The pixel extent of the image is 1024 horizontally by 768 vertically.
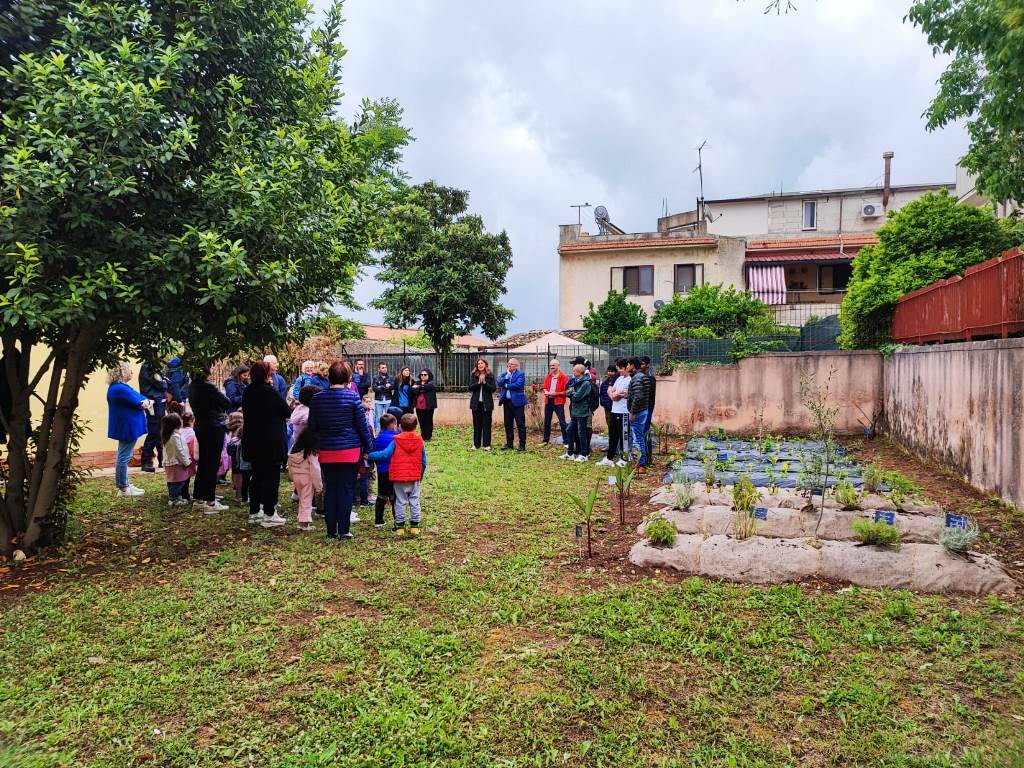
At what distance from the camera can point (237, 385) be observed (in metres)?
9.35

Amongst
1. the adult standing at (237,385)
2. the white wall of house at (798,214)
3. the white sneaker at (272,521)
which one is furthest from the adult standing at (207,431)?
the white wall of house at (798,214)

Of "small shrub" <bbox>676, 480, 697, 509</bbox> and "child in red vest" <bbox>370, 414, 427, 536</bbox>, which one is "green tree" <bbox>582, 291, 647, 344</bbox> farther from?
"child in red vest" <bbox>370, 414, 427, 536</bbox>

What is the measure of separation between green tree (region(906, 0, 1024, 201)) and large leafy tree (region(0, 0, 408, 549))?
20.3 ft

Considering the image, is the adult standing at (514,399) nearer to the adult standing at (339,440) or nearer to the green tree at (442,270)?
the adult standing at (339,440)

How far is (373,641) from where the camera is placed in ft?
14.0

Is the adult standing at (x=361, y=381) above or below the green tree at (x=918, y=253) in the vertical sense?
below

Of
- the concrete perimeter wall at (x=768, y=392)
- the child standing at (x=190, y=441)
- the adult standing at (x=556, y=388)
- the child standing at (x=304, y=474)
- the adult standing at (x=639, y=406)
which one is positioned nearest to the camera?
the child standing at (x=304, y=474)

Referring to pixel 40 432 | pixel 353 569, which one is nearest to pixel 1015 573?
pixel 353 569

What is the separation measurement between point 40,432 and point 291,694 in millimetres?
4566

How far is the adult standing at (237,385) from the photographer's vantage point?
29.0 ft

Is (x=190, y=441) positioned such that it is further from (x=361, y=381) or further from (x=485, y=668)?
(x=485, y=668)

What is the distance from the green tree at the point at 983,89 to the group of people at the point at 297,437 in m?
5.70

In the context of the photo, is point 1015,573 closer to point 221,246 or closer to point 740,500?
point 740,500

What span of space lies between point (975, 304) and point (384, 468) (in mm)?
7915
